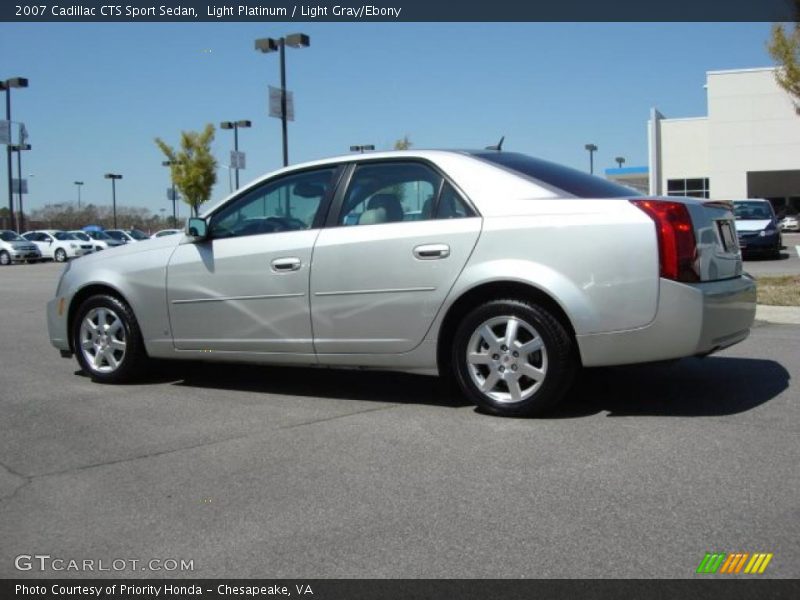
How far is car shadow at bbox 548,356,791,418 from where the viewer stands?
17.4ft

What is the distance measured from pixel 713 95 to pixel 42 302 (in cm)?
4647

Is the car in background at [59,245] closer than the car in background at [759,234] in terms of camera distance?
No

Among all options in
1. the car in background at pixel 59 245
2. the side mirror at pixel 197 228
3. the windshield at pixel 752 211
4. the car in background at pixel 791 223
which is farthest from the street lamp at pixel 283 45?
the car in background at pixel 791 223

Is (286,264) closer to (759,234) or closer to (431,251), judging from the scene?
(431,251)

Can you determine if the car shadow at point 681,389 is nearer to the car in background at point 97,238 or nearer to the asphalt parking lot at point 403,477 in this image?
the asphalt parking lot at point 403,477

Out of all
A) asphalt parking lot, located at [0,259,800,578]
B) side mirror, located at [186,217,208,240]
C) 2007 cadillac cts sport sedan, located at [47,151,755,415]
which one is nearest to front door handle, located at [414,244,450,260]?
2007 cadillac cts sport sedan, located at [47,151,755,415]

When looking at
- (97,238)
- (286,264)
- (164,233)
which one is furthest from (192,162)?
(286,264)

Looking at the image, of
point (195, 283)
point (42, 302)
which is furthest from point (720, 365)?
point (42, 302)

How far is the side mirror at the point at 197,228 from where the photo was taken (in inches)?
239

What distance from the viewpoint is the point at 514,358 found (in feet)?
16.7

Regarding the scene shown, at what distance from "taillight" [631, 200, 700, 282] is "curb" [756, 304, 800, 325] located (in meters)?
5.05

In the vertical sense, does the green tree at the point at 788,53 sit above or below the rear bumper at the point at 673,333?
above

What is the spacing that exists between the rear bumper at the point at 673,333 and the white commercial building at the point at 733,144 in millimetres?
49367
